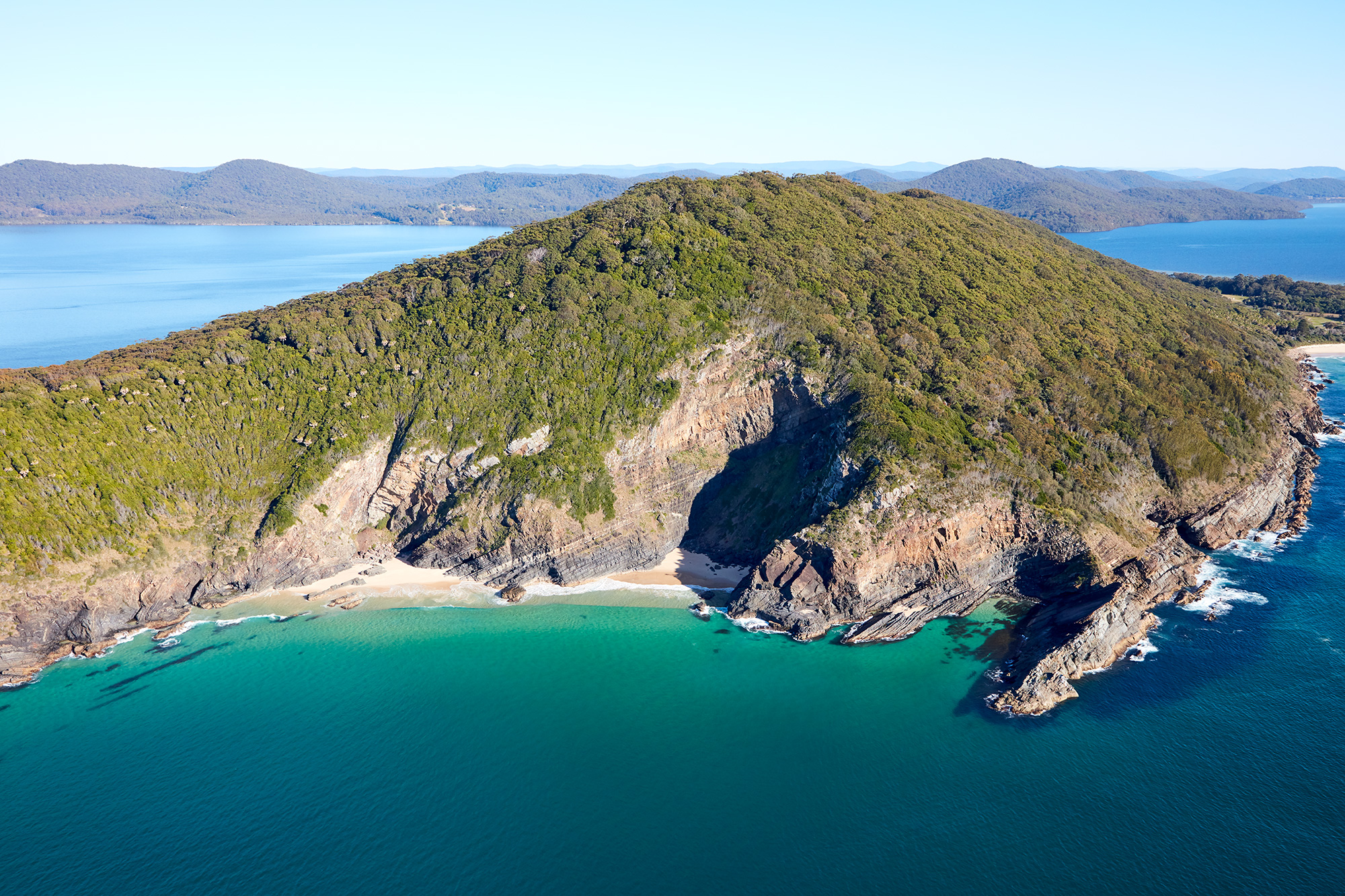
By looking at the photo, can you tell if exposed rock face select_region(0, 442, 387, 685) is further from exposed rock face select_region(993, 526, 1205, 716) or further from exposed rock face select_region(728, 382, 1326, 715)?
exposed rock face select_region(993, 526, 1205, 716)

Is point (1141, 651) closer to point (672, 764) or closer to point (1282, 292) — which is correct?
point (672, 764)

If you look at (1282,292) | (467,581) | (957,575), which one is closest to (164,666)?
(467,581)

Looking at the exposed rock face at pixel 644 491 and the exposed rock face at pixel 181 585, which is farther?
the exposed rock face at pixel 644 491

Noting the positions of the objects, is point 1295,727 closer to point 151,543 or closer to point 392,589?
point 392,589

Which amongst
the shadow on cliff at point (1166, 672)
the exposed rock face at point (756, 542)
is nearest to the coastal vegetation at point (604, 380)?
the exposed rock face at point (756, 542)

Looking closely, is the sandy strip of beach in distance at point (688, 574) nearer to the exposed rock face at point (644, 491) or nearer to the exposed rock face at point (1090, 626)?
the exposed rock face at point (644, 491)
